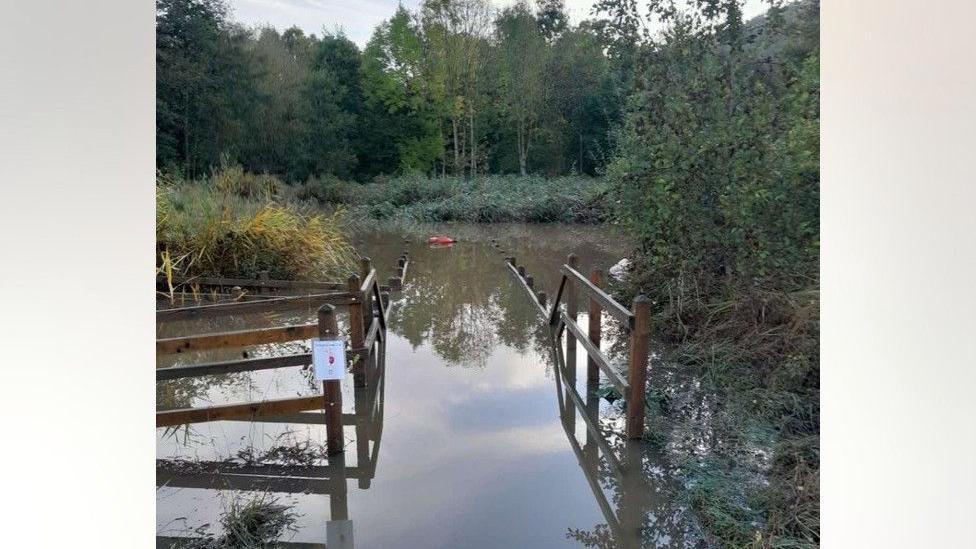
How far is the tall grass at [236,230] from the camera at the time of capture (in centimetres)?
370

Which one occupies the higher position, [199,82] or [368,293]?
[199,82]

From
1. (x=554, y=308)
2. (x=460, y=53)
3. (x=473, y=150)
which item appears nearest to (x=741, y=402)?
(x=554, y=308)

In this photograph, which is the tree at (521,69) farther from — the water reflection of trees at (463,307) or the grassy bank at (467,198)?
the water reflection of trees at (463,307)

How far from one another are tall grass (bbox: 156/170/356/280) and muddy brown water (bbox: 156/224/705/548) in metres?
0.22

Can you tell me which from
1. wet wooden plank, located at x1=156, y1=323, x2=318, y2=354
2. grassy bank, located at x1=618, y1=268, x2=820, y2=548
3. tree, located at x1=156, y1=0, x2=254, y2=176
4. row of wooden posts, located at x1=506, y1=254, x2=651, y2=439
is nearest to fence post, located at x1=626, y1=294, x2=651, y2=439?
row of wooden posts, located at x1=506, y1=254, x2=651, y2=439

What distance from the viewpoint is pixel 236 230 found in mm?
3781

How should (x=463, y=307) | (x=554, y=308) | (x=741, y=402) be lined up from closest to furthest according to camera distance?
(x=741, y=402) < (x=463, y=307) < (x=554, y=308)

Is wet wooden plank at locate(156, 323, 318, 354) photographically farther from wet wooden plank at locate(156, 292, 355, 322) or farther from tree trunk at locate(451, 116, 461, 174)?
tree trunk at locate(451, 116, 461, 174)

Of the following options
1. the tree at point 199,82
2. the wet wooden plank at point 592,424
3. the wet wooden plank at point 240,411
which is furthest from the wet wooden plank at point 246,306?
the wet wooden plank at point 592,424

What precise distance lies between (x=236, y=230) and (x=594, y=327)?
1866 millimetres

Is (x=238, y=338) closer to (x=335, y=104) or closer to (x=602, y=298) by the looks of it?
(x=335, y=104)
